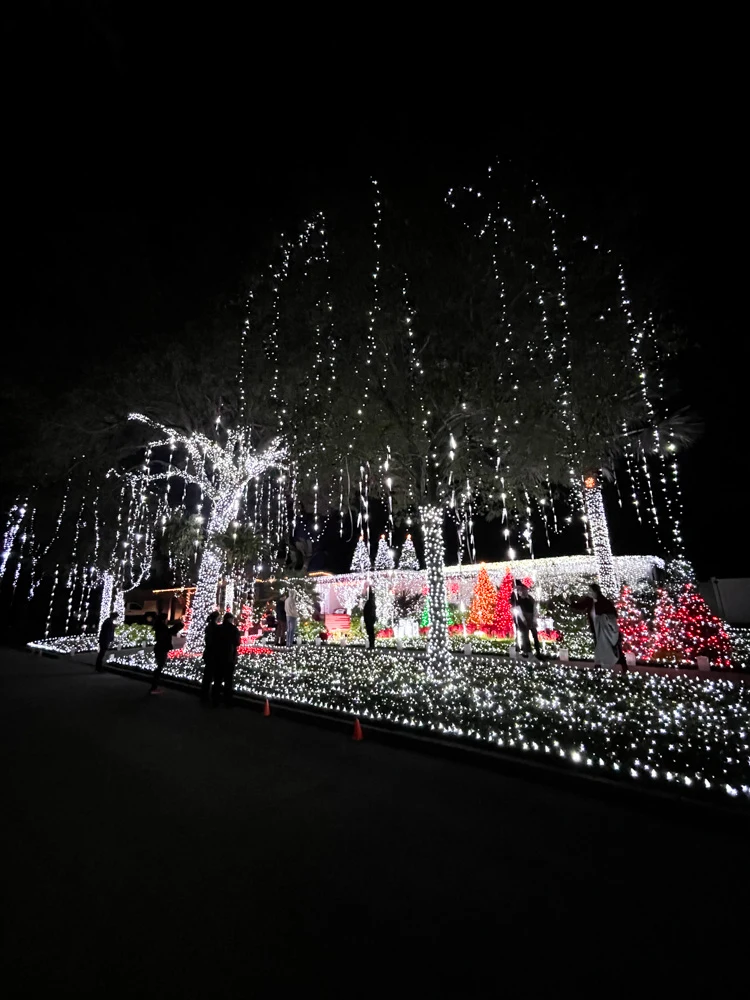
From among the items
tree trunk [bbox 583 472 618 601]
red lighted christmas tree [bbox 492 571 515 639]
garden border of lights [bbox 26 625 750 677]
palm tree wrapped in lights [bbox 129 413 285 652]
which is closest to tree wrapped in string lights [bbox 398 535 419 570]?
garden border of lights [bbox 26 625 750 677]

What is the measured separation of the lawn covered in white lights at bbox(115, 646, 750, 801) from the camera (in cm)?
432

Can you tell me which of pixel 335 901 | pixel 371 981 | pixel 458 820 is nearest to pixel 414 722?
pixel 458 820

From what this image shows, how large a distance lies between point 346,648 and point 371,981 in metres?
14.2

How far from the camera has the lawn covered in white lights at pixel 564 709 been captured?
4.32m

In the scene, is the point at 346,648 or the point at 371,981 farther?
the point at 346,648

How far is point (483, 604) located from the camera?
18.6m

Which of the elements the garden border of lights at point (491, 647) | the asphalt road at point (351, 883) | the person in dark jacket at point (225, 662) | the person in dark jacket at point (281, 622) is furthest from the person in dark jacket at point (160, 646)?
the garden border of lights at point (491, 647)

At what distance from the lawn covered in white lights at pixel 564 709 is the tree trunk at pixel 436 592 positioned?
40 cm

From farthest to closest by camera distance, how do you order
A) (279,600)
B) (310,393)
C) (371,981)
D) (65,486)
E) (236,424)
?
1. (65,486)
2. (236,424)
3. (279,600)
4. (310,393)
5. (371,981)

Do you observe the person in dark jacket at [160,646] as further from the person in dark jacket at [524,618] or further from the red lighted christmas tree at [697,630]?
the red lighted christmas tree at [697,630]

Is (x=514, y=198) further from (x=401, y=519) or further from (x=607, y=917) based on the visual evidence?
(x=607, y=917)

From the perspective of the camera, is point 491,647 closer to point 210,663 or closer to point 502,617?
point 502,617

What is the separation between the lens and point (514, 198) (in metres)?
8.91

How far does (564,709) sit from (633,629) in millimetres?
6151
